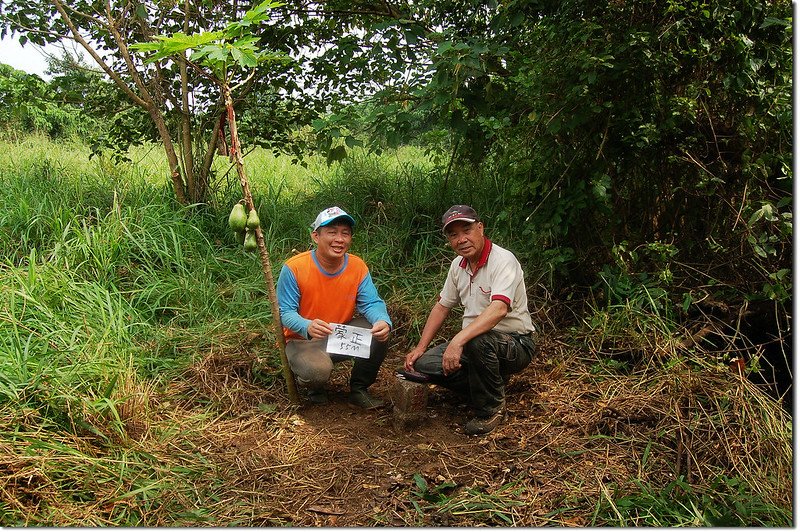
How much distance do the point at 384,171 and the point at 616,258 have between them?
2.82 m

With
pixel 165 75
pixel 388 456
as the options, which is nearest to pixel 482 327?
pixel 388 456

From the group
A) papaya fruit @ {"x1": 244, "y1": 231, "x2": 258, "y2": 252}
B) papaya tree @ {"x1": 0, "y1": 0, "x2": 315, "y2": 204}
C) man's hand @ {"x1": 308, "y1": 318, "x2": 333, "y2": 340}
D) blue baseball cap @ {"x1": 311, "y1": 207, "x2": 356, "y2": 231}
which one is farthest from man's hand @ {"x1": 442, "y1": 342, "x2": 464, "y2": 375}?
papaya tree @ {"x1": 0, "y1": 0, "x2": 315, "y2": 204}

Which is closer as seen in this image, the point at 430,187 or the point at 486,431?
the point at 486,431

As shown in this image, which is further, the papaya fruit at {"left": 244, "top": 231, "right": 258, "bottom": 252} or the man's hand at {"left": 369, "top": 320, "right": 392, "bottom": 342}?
the man's hand at {"left": 369, "top": 320, "right": 392, "bottom": 342}

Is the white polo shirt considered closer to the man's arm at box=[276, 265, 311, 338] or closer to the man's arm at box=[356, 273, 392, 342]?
the man's arm at box=[356, 273, 392, 342]

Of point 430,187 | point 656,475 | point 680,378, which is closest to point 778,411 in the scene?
point 680,378

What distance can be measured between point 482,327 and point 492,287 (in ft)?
0.67

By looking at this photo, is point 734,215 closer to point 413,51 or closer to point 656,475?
point 656,475

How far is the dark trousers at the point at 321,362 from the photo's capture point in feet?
10.9

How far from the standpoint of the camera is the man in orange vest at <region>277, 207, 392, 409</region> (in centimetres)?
324

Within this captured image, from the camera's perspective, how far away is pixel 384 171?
5.97 metres

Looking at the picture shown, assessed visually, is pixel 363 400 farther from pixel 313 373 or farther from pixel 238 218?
pixel 238 218

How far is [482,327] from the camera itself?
3.06 m

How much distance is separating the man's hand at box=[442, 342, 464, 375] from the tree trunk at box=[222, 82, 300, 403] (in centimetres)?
79
